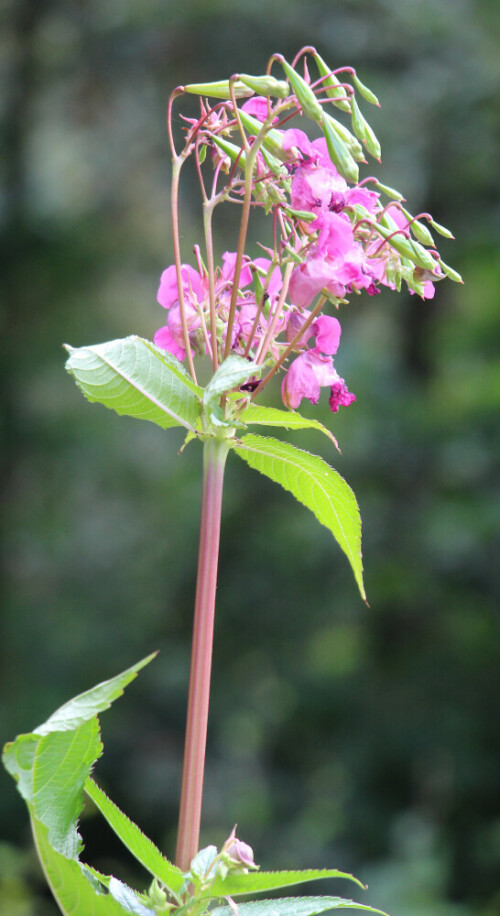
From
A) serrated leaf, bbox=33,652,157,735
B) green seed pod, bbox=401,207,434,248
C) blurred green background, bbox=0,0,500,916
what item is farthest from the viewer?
blurred green background, bbox=0,0,500,916

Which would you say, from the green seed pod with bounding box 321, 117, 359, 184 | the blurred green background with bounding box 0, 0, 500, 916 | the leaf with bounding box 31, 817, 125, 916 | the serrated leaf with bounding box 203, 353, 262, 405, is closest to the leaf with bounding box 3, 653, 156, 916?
the leaf with bounding box 31, 817, 125, 916

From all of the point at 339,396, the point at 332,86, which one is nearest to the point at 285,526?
the point at 339,396

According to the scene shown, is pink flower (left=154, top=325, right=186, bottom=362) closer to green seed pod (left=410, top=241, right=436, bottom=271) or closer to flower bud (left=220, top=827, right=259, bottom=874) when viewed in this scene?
green seed pod (left=410, top=241, right=436, bottom=271)

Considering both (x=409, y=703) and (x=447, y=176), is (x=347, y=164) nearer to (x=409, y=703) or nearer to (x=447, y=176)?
(x=409, y=703)

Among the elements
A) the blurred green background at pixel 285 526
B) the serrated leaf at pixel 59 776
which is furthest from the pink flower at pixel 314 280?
the blurred green background at pixel 285 526

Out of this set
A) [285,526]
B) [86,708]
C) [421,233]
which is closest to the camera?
[86,708]

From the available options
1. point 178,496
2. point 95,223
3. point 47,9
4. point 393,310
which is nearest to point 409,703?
point 178,496

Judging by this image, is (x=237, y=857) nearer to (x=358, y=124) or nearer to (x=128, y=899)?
(x=128, y=899)
